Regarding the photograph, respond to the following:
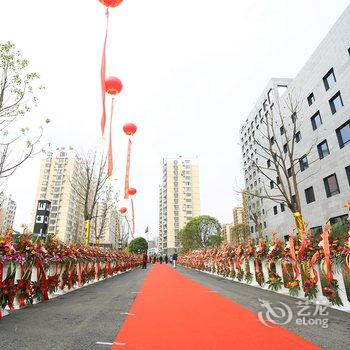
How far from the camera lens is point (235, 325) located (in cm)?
398

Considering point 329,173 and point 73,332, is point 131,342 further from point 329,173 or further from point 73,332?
point 329,173

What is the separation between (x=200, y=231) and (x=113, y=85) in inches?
2602

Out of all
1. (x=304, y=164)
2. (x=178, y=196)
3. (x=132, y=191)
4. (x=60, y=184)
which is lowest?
(x=132, y=191)

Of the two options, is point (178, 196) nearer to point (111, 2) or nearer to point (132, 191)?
point (132, 191)

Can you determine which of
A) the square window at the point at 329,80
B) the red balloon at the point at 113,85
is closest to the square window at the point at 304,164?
the square window at the point at 329,80

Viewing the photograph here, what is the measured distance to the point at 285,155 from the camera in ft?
85.3

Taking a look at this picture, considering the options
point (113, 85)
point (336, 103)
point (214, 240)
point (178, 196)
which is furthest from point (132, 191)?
point (178, 196)

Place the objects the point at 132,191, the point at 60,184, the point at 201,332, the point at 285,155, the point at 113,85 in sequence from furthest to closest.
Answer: the point at 60,184 < the point at 285,155 < the point at 132,191 < the point at 113,85 < the point at 201,332

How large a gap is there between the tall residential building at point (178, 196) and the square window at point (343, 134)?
87189 mm

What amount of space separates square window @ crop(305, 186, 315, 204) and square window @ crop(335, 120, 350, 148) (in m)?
5.72

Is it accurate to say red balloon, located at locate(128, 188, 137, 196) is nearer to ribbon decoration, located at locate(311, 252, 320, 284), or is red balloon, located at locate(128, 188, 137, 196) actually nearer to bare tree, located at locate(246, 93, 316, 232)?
bare tree, located at locate(246, 93, 316, 232)

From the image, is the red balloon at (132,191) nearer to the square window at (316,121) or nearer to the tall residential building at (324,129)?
the tall residential building at (324,129)

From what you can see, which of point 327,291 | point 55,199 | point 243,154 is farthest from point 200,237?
point 327,291

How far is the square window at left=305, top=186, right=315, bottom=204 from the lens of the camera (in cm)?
2572
